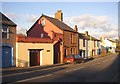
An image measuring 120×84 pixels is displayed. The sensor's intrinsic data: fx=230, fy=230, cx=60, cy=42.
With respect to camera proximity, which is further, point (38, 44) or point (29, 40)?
point (38, 44)

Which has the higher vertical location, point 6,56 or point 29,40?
point 29,40

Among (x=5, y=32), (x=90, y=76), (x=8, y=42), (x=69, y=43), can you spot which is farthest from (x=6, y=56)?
(x=69, y=43)

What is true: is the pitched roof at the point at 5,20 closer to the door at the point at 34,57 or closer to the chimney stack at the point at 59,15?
the door at the point at 34,57

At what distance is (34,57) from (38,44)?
2050 millimetres

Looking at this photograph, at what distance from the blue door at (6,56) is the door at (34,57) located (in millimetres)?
4257

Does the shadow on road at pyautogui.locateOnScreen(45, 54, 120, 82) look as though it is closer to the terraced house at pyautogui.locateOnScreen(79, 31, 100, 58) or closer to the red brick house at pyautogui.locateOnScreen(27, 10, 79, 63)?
the red brick house at pyautogui.locateOnScreen(27, 10, 79, 63)

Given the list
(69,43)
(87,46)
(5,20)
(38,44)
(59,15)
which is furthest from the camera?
(87,46)

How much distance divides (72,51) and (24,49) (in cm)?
1899

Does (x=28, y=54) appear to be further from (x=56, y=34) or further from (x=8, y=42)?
(x=56, y=34)

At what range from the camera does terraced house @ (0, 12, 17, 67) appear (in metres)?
28.8

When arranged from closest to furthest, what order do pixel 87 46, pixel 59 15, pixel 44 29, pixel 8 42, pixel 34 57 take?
pixel 8 42 < pixel 34 57 < pixel 44 29 < pixel 59 15 < pixel 87 46

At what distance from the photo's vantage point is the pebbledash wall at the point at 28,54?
101 feet

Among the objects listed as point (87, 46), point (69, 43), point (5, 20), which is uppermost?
point (5, 20)

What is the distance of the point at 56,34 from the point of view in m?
41.2
